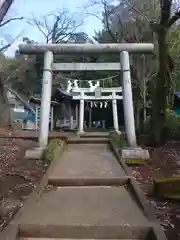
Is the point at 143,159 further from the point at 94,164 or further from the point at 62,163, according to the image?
the point at 62,163

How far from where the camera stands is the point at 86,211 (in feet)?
13.2

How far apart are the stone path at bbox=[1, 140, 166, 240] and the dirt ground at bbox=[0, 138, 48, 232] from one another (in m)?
0.44

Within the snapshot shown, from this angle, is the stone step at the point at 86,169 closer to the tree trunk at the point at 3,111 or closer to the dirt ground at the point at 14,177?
the dirt ground at the point at 14,177

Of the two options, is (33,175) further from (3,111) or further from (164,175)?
(3,111)

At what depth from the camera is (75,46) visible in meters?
9.63

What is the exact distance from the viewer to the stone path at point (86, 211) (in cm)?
335

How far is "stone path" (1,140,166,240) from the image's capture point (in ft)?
11.0

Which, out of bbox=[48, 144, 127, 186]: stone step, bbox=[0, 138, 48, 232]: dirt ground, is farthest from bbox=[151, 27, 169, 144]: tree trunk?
bbox=[0, 138, 48, 232]: dirt ground

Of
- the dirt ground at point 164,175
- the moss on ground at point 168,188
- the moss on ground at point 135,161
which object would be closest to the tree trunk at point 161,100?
the dirt ground at point 164,175

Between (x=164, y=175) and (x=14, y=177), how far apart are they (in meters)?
3.48

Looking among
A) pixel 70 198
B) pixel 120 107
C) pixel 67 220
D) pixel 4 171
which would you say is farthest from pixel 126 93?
pixel 120 107

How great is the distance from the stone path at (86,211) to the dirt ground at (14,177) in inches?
17.3

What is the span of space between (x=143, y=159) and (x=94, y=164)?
187cm

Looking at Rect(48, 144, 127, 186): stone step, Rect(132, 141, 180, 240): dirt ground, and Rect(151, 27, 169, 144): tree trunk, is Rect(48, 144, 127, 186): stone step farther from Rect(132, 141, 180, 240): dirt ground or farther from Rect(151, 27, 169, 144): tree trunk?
Rect(151, 27, 169, 144): tree trunk
